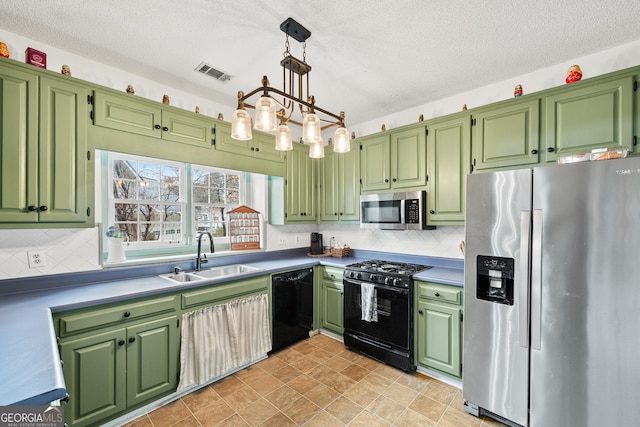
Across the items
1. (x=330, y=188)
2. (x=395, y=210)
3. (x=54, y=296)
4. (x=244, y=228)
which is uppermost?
(x=330, y=188)

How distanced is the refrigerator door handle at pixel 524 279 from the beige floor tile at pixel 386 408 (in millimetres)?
999

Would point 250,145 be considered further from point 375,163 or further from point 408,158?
point 408,158

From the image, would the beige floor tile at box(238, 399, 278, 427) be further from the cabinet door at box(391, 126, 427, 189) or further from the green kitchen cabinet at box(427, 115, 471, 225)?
the cabinet door at box(391, 126, 427, 189)

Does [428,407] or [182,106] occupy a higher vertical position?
[182,106]

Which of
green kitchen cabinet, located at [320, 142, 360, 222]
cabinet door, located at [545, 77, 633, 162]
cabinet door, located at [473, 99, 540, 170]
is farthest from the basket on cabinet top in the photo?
cabinet door, located at [545, 77, 633, 162]

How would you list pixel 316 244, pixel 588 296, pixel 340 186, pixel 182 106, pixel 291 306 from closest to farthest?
pixel 588 296 < pixel 182 106 < pixel 291 306 < pixel 340 186 < pixel 316 244

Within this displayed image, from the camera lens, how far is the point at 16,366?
0.97 metres

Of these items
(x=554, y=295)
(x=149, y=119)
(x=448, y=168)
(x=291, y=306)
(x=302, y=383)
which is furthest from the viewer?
(x=291, y=306)

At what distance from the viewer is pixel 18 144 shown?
1.71m

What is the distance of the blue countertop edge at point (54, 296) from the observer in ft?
2.87

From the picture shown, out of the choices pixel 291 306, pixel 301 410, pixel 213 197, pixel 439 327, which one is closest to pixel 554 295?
pixel 439 327

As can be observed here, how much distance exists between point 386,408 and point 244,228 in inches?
91.1

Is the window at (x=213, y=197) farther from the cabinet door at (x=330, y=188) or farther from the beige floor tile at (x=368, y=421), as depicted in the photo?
the beige floor tile at (x=368, y=421)

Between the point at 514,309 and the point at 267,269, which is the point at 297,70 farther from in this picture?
the point at 514,309
